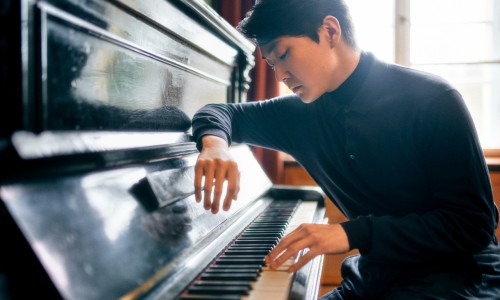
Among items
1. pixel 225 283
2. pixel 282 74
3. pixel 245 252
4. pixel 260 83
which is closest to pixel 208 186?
Answer: pixel 245 252

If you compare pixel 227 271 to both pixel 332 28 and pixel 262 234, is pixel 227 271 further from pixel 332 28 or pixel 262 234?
pixel 332 28

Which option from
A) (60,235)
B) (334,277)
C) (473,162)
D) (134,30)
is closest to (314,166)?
(473,162)

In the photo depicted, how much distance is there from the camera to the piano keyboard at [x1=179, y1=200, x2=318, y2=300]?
2.41 ft

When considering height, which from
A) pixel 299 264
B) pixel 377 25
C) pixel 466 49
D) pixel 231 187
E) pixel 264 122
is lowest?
pixel 299 264

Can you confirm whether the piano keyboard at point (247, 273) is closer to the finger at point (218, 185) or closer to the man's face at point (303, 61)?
the finger at point (218, 185)

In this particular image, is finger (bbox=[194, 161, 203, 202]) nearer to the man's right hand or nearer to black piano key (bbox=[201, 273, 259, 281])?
the man's right hand

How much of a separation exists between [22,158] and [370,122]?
908mm

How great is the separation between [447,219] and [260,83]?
76.3 inches

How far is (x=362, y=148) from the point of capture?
4.30 feet

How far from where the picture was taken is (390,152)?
1.25 meters

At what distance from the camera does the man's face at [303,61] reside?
1298 mm

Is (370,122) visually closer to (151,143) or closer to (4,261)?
(151,143)

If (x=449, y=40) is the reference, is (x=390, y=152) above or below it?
below

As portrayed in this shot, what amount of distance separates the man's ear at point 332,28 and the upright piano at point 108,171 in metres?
0.35
